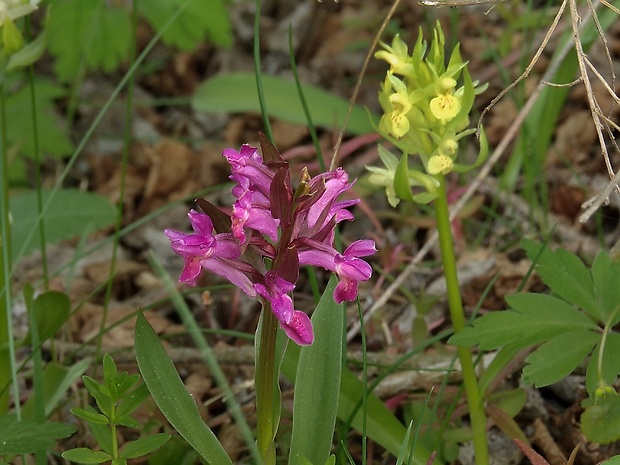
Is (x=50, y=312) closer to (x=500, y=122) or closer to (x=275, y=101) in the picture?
(x=275, y=101)

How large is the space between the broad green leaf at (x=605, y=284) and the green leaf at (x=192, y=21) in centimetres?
217

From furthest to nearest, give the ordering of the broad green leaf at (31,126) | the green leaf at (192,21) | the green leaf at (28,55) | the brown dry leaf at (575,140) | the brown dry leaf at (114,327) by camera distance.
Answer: the green leaf at (192,21) → the broad green leaf at (31,126) → the brown dry leaf at (575,140) → the brown dry leaf at (114,327) → the green leaf at (28,55)

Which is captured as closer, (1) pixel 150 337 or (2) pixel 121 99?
(1) pixel 150 337

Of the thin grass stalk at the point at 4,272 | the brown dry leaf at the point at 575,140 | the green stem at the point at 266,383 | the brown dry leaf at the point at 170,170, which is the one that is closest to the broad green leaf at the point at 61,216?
the thin grass stalk at the point at 4,272

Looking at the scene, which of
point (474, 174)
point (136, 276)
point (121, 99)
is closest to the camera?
point (136, 276)

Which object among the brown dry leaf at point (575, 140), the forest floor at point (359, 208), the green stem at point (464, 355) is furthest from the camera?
the brown dry leaf at point (575, 140)

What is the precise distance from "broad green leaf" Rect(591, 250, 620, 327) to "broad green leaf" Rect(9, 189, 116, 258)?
1446 mm

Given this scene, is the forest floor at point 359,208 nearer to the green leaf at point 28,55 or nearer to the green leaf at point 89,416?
the green leaf at point 89,416

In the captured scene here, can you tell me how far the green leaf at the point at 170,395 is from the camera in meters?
1.30

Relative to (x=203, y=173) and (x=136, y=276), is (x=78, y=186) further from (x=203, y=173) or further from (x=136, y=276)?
(x=136, y=276)

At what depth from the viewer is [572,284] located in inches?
57.7

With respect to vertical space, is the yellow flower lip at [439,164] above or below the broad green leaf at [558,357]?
above

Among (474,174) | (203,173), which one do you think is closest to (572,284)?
(474,174)

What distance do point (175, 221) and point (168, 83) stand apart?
3.98 ft
